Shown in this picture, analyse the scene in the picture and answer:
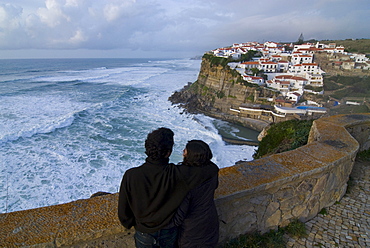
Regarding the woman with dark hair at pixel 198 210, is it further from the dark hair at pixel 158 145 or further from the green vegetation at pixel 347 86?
the green vegetation at pixel 347 86

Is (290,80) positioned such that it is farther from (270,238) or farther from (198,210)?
(198,210)

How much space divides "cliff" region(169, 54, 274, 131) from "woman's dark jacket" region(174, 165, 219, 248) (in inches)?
1112

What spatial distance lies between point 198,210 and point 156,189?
0.41 metres

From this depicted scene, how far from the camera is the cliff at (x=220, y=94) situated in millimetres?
34219

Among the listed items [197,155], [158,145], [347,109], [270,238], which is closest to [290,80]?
[347,109]

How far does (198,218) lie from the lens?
1.76 m

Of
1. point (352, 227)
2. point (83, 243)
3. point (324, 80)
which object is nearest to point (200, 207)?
point (83, 243)

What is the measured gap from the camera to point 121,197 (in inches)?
65.9

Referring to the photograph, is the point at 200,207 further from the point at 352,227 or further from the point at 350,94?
the point at 350,94

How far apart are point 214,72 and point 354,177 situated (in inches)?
1543

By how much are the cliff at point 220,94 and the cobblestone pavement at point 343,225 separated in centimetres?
2601

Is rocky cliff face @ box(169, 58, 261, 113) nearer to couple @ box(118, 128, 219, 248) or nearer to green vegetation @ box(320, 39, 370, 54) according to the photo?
couple @ box(118, 128, 219, 248)

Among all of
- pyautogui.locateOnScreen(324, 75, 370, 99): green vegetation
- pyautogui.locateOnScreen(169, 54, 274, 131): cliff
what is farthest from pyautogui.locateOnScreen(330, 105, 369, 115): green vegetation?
pyautogui.locateOnScreen(169, 54, 274, 131): cliff

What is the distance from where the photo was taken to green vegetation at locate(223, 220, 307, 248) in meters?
2.48
